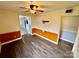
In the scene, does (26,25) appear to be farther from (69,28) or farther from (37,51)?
(37,51)

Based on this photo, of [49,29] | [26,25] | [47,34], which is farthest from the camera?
[26,25]

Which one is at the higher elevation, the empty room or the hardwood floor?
the empty room

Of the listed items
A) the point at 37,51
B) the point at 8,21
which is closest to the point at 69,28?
the point at 37,51

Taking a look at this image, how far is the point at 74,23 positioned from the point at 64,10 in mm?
1016

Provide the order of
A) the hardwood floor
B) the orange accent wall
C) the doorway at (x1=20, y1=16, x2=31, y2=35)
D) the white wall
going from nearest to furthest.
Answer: the hardwood floor
the white wall
the orange accent wall
the doorway at (x1=20, y1=16, x2=31, y2=35)

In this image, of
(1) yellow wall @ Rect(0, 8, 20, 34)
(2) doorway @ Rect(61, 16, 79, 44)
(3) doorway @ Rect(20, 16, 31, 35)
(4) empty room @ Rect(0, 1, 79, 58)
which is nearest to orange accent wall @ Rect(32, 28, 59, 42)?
(4) empty room @ Rect(0, 1, 79, 58)

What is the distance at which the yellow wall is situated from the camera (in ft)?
16.7

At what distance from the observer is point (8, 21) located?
18.2 ft

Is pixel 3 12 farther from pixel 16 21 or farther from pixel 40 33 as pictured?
pixel 40 33

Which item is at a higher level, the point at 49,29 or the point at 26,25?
the point at 26,25

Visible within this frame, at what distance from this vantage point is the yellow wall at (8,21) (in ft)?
16.7

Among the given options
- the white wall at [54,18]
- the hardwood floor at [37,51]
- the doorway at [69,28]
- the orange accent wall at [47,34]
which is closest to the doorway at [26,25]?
the orange accent wall at [47,34]

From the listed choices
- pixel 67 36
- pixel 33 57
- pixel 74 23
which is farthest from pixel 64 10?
pixel 33 57

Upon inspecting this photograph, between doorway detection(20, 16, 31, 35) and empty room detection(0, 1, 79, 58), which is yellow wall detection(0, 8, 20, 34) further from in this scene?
doorway detection(20, 16, 31, 35)
